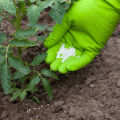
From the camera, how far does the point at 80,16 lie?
1278 mm

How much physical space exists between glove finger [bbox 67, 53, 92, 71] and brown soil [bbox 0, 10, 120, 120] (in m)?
0.20

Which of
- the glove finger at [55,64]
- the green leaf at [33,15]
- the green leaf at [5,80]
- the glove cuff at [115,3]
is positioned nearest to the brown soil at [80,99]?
the glove finger at [55,64]

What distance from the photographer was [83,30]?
4.52 ft

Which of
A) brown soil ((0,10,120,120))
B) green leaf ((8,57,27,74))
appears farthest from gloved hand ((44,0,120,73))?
green leaf ((8,57,27,74))

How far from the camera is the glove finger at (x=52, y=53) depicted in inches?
54.3

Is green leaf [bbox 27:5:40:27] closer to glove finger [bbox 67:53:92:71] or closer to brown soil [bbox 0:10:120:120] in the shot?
glove finger [bbox 67:53:92:71]

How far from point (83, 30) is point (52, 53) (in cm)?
32

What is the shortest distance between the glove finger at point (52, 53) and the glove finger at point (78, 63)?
0.17 meters

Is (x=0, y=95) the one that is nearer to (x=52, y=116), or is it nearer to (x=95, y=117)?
(x=52, y=116)

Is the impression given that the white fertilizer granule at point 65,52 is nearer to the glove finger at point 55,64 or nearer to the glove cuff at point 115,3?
the glove finger at point 55,64

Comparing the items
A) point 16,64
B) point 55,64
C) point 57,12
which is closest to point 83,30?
point 55,64

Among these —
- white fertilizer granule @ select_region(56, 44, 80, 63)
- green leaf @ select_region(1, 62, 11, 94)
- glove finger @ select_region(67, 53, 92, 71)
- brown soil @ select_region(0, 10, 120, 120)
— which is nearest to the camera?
green leaf @ select_region(1, 62, 11, 94)

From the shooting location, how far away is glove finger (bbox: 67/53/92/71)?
1286 millimetres

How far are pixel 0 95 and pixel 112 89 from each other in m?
0.90
